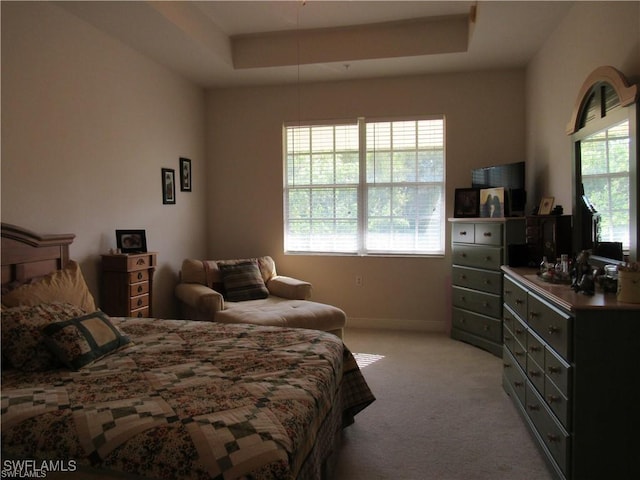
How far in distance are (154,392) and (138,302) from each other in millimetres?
2012

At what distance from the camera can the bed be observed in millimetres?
→ 1396

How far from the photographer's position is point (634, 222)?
2.23 metres

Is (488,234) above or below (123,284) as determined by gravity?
above

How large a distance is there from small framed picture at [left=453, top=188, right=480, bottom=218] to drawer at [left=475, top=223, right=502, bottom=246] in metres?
0.34

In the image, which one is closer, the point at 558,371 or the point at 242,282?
the point at 558,371

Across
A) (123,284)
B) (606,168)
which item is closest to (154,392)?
(123,284)

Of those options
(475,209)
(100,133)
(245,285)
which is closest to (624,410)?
(475,209)

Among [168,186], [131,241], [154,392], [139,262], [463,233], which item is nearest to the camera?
[154,392]

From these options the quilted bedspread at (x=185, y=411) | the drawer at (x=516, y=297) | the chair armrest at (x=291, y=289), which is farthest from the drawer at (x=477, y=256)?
A: the quilted bedspread at (x=185, y=411)

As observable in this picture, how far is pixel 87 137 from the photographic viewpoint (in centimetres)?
341

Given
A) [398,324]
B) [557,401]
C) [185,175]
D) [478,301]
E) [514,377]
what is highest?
[185,175]

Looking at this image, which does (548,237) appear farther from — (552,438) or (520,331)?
(552,438)

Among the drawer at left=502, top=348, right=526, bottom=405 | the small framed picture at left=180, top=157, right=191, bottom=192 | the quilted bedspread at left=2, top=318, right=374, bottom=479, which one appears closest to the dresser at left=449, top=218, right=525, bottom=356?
the drawer at left=502, top=348, right=526, bottom=405

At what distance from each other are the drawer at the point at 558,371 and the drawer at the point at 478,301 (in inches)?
72.4
